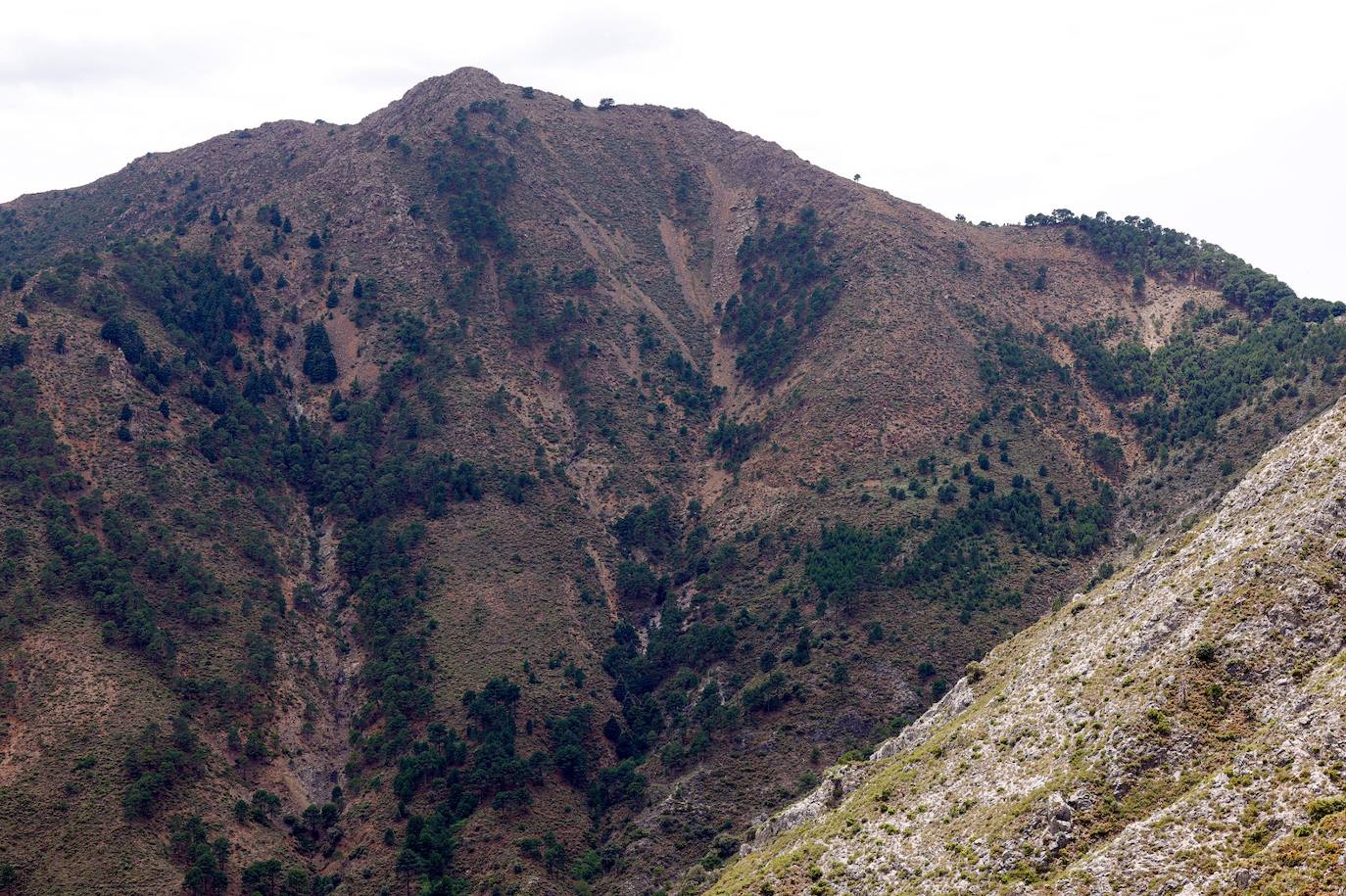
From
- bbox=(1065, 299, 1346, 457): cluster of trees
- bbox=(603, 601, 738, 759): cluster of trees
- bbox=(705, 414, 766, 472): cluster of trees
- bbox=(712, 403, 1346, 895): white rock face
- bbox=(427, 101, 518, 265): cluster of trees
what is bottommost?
bbox=(603, 601, 738, 759): cluster of trees

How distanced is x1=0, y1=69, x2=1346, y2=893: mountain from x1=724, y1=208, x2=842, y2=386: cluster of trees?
2.94 feet

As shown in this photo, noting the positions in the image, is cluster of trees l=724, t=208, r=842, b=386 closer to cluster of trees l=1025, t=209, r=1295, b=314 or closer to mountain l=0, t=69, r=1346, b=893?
mountain l=0, t=69, r=1346, b=893

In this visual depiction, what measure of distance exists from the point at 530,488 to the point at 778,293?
187 ft

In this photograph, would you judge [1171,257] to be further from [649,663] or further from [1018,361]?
[649,663]

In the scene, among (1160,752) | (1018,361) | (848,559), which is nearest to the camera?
(1160,752)

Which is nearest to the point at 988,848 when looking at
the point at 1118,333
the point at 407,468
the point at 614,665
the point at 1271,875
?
the point at 1271,875

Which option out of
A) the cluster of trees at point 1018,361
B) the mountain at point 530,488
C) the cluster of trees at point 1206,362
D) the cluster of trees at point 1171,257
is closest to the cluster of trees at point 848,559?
the mountain at point 530,488

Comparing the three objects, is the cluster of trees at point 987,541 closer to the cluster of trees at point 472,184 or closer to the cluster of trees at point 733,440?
the cluster of trees at point 733,440

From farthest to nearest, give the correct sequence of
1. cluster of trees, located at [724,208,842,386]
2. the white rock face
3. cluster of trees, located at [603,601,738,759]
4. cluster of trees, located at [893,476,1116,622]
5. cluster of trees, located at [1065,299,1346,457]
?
cluster of trees, located at [724,208,842,386], cluster of trees, located at [1065,299,1346,457], cluster of trees, located at [893,476,1116,622], cluster of trees, located at [603,601,738,759], the white rock face

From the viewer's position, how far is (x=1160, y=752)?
55.3 m

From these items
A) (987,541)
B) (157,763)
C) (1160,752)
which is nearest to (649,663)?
(987,541)

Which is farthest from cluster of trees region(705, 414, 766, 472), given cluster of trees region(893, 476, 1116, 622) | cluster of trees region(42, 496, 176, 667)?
cluster of trees region(42, 496, 176, 667)

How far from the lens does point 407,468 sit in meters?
141

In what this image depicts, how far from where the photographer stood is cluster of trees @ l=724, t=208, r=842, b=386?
163875 millimetres
